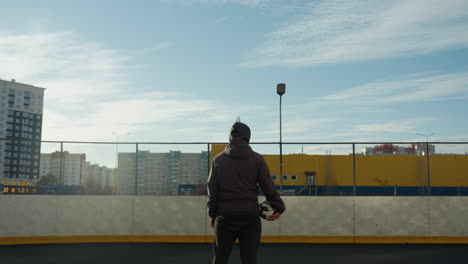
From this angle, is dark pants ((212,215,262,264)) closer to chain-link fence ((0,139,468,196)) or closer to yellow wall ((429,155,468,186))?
chain-link fence ((0,139,468,196))

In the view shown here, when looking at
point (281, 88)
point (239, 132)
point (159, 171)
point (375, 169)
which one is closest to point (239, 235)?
point (239, 132)

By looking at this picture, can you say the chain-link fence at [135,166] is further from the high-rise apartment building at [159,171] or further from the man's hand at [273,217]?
the man's hand at [273,217]

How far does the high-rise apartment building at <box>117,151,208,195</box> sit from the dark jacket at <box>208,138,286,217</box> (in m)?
9.38

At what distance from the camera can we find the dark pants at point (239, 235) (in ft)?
13.0

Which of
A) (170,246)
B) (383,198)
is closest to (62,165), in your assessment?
(170,246)

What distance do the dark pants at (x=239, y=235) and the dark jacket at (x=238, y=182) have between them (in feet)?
0.21

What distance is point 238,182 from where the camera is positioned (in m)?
4.00

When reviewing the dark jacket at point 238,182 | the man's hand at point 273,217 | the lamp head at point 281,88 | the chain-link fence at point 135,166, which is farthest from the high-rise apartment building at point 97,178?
the man's hand at point 273,217

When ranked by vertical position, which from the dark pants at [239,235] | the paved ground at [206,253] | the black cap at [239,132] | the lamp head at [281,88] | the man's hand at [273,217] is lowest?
the paved ground at [206,253]

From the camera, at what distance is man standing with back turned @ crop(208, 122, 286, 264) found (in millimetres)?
3965

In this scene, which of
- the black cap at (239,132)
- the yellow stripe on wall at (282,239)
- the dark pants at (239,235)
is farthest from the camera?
the yellow stripe on wall at (282,239)

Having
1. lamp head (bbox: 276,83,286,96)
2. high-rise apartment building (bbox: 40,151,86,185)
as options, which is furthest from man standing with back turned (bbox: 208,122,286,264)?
lamp head (bbox: 276,83,286,96)

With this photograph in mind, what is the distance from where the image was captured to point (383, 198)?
13.1 m

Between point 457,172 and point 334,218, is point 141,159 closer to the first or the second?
point 334,218
